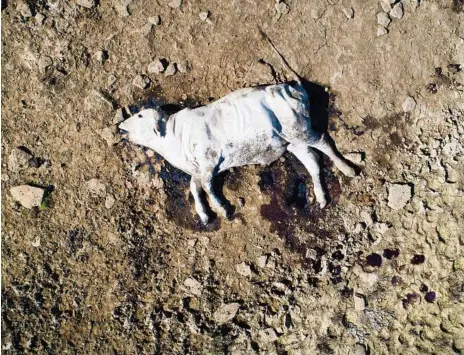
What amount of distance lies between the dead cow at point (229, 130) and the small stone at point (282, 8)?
100cm

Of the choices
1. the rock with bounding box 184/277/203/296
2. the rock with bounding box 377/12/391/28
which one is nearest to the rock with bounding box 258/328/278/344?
the rock with bounding box 184/277/203/296

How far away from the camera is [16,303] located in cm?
524

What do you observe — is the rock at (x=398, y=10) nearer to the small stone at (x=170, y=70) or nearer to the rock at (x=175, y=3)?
the rock at (x=175, y=3)

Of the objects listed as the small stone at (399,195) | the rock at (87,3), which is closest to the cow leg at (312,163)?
the small stone at (399,195)

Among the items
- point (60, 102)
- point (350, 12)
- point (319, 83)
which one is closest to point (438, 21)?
point (350, 12)

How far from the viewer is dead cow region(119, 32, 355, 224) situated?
4797 millimetres

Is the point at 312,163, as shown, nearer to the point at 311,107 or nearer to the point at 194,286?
the point at 311,107

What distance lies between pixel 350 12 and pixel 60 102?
3.74 m

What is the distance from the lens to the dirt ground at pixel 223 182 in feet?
17.2

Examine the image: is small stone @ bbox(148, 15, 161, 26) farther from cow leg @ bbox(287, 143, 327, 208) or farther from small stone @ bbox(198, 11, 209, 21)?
cow leg @ bbox(287, 143, 327, 208)

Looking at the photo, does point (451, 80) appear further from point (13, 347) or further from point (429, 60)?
point (13, 347)

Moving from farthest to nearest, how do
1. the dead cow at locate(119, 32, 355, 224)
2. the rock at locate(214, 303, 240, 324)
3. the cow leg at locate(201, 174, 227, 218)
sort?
the rock at locate(214, 303, 240, 324), the cow leg at locate(201, 174, 227, 218), the dead cow at locate(119, 32, 355, 224)

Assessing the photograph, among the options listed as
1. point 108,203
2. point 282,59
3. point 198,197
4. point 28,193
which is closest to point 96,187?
point 108,203

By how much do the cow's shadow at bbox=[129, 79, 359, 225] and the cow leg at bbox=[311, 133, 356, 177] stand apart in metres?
0.10
